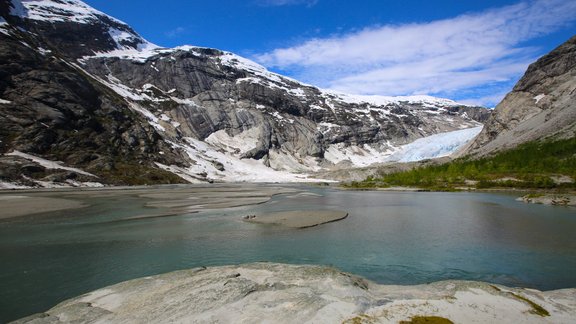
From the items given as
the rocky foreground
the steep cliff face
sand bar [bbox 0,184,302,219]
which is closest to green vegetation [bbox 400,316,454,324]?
the rocky foreground

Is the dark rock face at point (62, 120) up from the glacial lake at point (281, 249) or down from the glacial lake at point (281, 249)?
up

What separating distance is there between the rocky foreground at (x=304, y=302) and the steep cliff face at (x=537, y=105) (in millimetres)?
134170

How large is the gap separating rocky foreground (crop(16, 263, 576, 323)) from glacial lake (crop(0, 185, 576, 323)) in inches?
123

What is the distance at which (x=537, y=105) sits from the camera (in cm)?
15850

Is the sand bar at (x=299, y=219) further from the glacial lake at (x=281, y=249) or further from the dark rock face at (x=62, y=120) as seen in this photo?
the dark rock face at (x=62, y=120)

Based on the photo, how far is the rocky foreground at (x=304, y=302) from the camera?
9.53 metres

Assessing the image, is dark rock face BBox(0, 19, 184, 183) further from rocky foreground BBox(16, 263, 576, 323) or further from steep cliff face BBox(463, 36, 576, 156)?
steep cliff face BBox(463, 36, 576, 156)

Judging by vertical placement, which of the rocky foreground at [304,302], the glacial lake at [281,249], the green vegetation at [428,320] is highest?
the green vegetation at [428,320]

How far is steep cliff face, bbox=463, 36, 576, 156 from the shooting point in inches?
4916

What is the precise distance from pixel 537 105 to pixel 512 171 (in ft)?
300

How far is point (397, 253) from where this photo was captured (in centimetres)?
2064

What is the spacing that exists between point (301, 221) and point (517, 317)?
24.1 m

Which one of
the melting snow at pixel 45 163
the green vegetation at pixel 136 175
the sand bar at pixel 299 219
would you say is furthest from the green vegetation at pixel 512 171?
the melting snow at pixel 45 163

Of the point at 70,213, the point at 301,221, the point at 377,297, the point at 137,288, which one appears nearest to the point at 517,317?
the point at 377,297
